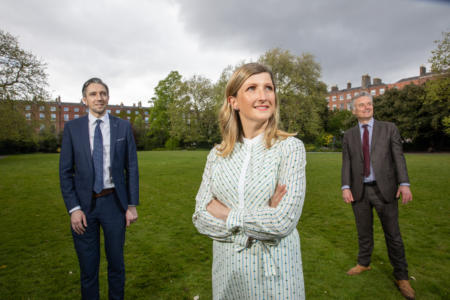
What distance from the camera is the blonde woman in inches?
67.2

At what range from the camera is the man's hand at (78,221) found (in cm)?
289

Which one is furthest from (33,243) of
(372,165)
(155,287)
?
(372,165)

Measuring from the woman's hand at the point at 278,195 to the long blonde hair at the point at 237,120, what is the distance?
0.31 m

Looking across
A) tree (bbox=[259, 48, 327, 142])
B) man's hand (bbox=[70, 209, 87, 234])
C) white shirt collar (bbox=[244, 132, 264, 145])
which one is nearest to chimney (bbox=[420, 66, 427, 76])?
tree (bbox=[259, 48, 327, 142])

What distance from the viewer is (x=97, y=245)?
10.2ft

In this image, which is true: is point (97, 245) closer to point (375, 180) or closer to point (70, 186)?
Answer: point (70, 186)

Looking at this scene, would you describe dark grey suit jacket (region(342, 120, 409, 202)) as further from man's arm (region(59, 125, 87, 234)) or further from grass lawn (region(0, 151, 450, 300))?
man's arm (region(59, 125, 87, 234))

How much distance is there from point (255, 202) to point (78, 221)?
2096 millimetres

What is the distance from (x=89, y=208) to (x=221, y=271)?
1841 mm

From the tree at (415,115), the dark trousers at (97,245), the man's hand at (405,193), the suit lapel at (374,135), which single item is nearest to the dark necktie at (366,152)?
the suit lapel at (374,135)

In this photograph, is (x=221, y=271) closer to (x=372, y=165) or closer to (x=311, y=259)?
(x=372, y=165)

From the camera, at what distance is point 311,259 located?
5.12 metres

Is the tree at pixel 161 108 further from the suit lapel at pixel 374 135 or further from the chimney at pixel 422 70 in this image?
the chimney at pixel 422 70

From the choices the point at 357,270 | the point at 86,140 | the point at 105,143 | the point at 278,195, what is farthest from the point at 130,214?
the point at 357,270
